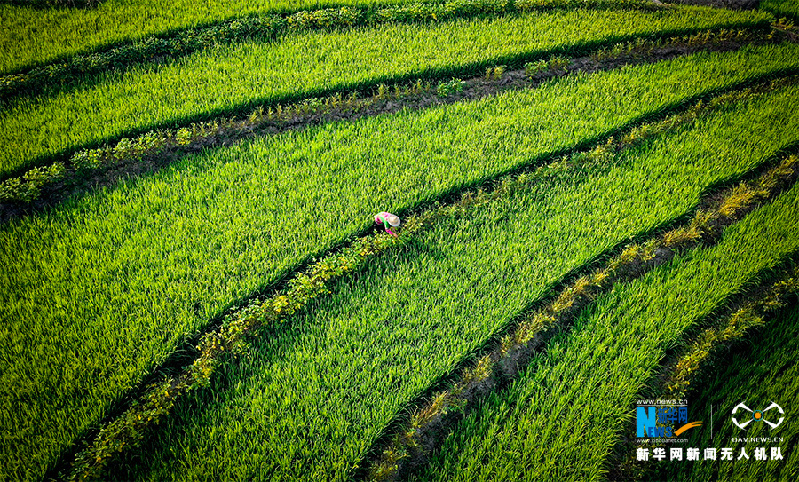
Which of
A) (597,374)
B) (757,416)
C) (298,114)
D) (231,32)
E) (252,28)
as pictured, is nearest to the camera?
(757,416)

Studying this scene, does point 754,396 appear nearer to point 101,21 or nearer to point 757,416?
point 757,416

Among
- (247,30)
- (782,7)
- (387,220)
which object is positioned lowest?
(387,220)

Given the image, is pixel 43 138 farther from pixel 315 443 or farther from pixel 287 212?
pixel 315 443

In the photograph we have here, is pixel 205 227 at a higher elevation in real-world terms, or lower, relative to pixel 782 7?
lower

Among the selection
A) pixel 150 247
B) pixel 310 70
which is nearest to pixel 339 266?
pixel 150 247

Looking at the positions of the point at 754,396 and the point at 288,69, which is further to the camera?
the point at 288,69

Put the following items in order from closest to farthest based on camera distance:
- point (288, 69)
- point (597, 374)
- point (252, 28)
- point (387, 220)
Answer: point (597, 374)
point (387, 220)
point (288, 69)
point (252, 28)

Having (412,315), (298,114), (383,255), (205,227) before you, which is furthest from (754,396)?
(298,114)
